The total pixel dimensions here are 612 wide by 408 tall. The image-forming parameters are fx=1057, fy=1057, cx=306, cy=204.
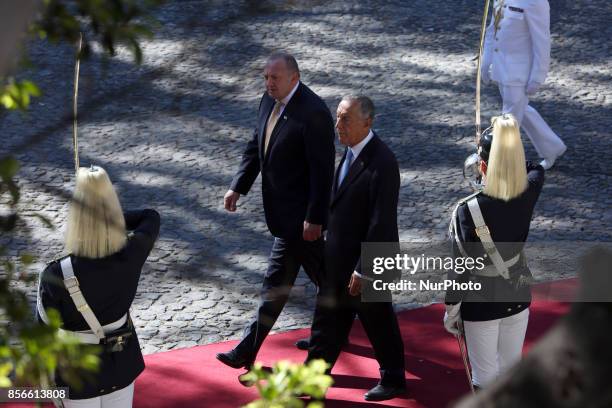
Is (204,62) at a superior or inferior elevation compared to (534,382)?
inferior

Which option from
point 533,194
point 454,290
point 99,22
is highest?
point 99,22

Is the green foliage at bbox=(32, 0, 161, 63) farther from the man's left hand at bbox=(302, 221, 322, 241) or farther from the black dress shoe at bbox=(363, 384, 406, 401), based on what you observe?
the black dress shoe at bbox=(363, 384, 406, 401)

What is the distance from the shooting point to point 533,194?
5727 mm

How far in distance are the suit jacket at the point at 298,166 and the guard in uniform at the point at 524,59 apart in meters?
3.37

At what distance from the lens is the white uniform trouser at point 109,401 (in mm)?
5172

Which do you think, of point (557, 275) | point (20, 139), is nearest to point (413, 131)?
point (557, 275)

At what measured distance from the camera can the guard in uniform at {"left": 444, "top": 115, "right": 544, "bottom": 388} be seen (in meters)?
5.54

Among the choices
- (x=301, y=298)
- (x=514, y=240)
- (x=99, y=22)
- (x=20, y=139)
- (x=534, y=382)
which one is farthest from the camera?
(x=20, y=139)

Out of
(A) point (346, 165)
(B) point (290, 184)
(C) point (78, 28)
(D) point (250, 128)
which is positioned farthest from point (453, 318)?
(D) point (250, 128)

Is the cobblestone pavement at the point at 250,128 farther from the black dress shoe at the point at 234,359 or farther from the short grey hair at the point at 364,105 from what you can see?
the short grey hair at the point at 364,105

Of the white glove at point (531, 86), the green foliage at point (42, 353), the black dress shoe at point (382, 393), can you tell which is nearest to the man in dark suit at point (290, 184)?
the black dress shoe at point (382, 393)

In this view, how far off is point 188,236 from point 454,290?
3.35 metres

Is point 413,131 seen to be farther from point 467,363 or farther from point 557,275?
point 467,363

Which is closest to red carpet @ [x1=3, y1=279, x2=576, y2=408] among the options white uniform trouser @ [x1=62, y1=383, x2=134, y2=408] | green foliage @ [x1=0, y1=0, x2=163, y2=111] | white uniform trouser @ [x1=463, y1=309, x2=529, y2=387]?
white uniform trouser @ [x1=463, y1=309, x2=529, y2=387]
